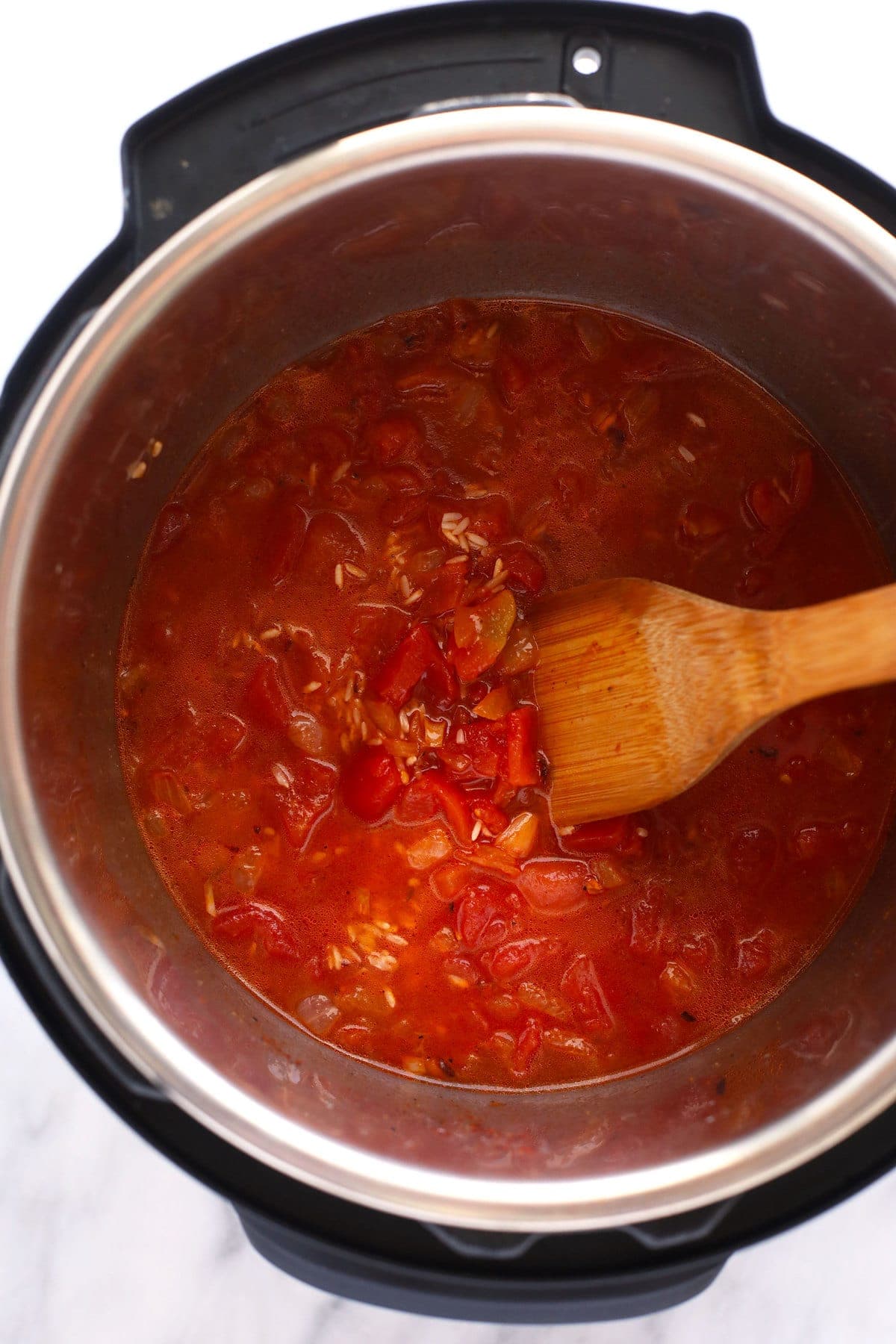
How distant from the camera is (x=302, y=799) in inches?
113

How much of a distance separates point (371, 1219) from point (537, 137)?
2.31 metres

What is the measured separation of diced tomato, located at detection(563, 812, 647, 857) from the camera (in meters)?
2.91

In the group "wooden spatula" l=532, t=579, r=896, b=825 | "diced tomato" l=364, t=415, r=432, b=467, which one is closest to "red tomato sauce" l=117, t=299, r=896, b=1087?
"diced tomato" l=364, t=415, r=432, b=467

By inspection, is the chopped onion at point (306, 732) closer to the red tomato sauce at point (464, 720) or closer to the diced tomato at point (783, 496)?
the red tomato sauce at point (464, 720)

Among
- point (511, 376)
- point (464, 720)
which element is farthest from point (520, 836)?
point (511, 376)

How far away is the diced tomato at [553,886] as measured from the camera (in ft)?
9.54

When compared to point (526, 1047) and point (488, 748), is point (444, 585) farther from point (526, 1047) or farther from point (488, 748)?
point (526, 1047)

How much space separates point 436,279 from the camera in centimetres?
289

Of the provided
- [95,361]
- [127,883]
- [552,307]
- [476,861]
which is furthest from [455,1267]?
[552,307]

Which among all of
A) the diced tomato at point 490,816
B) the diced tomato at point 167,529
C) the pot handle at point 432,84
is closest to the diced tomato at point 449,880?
the diced tomato at point 490,816

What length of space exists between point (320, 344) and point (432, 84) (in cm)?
76

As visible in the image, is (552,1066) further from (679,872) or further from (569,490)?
(569,490)

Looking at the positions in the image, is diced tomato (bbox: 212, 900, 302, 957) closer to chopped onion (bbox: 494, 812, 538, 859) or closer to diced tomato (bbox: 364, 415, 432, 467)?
chopped onion (bbox: 494, 812, 538, 859)

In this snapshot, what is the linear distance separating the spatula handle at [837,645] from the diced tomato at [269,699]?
1215 millimetres
